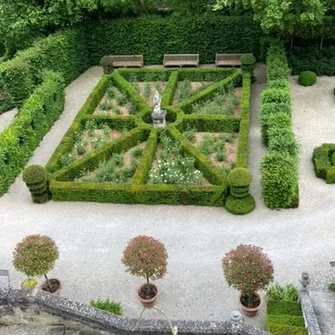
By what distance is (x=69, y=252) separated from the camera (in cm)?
1817

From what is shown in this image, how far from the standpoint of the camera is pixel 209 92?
26359 mm

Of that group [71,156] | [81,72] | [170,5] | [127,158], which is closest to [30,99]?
[71,156]

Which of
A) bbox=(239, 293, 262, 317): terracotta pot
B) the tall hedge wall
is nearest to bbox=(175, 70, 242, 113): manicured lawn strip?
the tall hedge wall

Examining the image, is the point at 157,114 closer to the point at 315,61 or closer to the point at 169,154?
the point at 169,154

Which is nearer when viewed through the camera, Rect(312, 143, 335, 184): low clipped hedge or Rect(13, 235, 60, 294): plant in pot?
Rect(13, 235, 60, 294): plant in pot

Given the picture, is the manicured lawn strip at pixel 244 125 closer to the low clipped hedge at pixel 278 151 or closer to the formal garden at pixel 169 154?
the formal garden at pixel 169 154

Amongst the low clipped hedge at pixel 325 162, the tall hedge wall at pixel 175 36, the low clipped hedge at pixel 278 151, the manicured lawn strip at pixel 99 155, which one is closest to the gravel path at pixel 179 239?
the low clipped hedge at pixel 325 162

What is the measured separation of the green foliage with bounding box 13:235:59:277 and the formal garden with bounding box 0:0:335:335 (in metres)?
0.04

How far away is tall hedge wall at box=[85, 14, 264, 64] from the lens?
30594 millimetres

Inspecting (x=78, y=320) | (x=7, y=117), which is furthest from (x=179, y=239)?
(x=7, y=117)

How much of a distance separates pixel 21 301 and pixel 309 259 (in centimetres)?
935

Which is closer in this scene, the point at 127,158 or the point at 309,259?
the point at 309,259

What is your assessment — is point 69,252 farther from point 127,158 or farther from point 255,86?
point 255,86

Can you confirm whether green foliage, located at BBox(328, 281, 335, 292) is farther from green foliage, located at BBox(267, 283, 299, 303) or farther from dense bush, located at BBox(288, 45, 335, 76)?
dense bush, located at BBox(288, 45, 335, 76)
